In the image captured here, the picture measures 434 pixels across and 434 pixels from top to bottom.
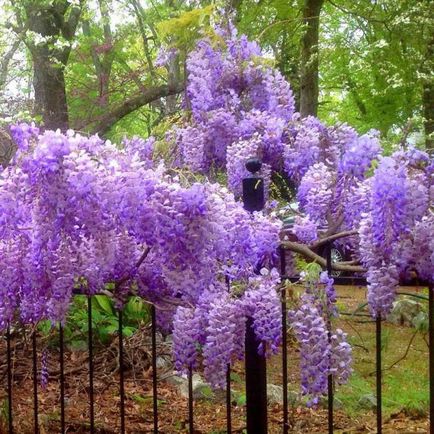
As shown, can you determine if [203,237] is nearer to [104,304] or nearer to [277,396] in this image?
[277,396]

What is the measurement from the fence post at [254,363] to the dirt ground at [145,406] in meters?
1.42

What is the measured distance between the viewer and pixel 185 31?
3053mm

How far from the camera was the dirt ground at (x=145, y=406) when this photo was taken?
13.9ft

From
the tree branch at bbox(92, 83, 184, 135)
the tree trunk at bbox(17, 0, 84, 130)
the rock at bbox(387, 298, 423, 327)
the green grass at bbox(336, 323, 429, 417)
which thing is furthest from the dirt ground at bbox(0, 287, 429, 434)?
the tree branch at bbox(92, 83, 184, 135)

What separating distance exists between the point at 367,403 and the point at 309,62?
516cm

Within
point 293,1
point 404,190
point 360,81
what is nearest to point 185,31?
point 404,190

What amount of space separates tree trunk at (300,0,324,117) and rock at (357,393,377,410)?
423cm

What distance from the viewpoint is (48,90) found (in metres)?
10.1

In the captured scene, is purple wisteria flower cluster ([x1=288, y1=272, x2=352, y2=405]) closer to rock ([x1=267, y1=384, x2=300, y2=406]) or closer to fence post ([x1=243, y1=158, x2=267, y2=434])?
fence post ([x1=243, y1=158, x2=267, y2=434])

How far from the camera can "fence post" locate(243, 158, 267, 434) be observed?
249 cm

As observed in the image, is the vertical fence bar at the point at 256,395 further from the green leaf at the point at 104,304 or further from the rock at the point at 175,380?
the green leaf at the point at 104,304

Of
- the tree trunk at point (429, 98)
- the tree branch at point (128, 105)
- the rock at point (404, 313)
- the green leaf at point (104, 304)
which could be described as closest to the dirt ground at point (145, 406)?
the green leaf at point (104, 304)

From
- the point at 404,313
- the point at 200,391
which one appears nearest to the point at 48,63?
the point at 404,313

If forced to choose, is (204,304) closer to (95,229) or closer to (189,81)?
(95,229)
